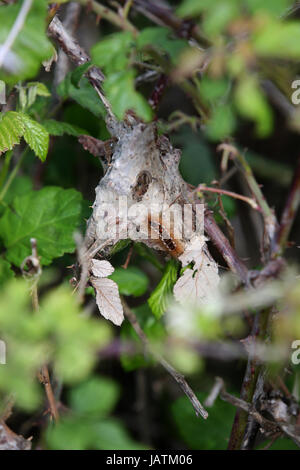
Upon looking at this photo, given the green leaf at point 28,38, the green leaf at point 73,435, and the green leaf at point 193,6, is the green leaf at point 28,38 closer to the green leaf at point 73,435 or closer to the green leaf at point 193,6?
the green leaf at point 193,6

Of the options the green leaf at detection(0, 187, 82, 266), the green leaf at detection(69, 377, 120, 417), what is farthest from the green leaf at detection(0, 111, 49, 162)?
the green leaf at detection(69, 377, 120, 417)

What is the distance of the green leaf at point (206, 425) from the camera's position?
149cm

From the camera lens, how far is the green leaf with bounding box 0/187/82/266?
1.39 meters

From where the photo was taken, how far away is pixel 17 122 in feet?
3.77

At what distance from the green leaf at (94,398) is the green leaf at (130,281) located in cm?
48

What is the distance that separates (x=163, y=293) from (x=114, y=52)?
665 millimetres

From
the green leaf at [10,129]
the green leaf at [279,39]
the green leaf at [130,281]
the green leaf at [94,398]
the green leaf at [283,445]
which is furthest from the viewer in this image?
the green leaf at [130,281]

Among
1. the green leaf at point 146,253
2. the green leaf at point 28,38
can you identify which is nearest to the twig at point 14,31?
the green leaf at point 28,38

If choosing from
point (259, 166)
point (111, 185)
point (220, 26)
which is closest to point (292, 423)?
point (111, 185)

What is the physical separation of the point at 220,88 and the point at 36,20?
1.16 ft

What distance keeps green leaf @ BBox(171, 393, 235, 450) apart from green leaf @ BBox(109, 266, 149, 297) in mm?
434

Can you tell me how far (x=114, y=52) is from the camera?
851 millimetres

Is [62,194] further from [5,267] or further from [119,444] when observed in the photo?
[119,444]

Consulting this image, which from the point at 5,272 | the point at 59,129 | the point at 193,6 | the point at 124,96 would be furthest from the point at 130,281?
the point at 193,6
